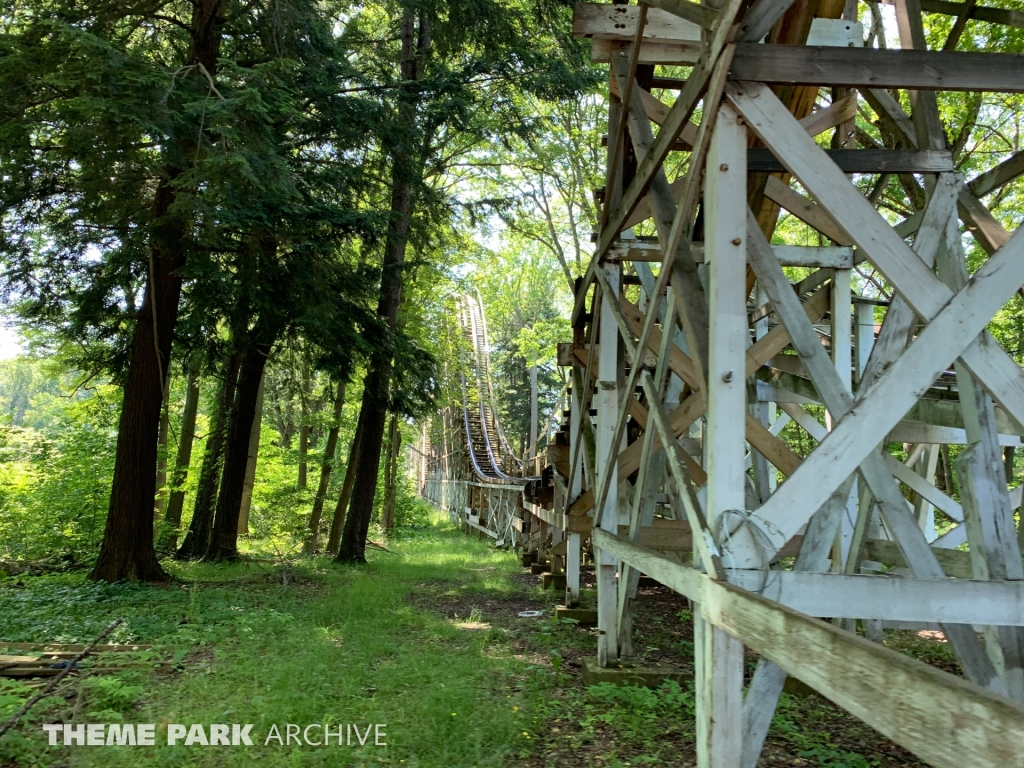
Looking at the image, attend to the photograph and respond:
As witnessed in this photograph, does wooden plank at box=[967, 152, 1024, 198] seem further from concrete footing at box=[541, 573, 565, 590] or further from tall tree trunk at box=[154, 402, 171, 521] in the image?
tall tree trunk at box=[154, 402, 171, 521]

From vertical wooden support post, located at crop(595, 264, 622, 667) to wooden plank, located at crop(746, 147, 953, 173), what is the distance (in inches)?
51.5

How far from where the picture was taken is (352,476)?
12.9 metres

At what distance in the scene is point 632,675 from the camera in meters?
4.81

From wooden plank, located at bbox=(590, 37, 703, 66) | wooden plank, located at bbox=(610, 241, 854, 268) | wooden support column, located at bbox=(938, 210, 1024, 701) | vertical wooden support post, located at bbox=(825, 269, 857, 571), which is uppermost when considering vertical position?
wooden plank, located at bbox=(590, 37, 703, 66)

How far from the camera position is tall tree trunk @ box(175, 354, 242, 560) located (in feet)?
38.1

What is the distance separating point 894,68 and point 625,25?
226 cm

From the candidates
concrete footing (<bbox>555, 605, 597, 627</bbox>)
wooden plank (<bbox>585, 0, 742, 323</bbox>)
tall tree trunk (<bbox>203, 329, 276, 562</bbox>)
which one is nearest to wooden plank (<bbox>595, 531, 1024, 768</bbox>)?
wooden plank (<bbox>585, 0, 742, 323</bbox>)

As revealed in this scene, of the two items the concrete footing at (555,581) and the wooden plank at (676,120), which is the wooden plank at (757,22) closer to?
the wooden plank at (676,120)

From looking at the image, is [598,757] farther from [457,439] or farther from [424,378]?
[457,439]

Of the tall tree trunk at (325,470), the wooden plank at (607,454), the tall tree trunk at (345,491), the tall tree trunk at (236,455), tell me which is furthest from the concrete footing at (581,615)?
the tall tree trunk at (325,470)

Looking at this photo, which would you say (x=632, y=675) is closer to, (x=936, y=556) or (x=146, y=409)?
(x=936, y=556)

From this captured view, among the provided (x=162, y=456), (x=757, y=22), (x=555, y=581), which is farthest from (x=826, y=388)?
(x=162, y=456)

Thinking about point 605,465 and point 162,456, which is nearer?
point 605,465

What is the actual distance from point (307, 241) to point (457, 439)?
1775 centimetres
